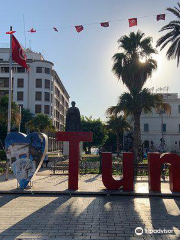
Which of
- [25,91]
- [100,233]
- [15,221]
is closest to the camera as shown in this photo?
[100,233]

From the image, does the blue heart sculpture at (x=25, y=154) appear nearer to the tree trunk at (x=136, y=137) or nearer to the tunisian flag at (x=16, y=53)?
the tunisian flag at (x=16, y=53)

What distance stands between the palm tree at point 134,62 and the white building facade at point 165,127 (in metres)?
30.1

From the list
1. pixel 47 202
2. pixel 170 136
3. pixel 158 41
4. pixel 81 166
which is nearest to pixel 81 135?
pixel 47 202

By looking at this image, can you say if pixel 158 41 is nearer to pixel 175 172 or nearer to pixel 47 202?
pixel 175 172

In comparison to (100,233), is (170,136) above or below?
above

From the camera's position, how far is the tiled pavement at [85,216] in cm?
668

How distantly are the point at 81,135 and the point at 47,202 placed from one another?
356 centimetres

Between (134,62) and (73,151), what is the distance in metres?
16.7

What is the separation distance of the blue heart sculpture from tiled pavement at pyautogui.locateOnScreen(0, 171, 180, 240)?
4.21 feet

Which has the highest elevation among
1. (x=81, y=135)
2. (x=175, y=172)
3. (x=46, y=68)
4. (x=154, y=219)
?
(x=46, y=68)

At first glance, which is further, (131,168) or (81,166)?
(81,166)

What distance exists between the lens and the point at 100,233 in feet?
22.0

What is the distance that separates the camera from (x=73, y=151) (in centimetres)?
1254

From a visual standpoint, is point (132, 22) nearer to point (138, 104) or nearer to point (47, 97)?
point (138, 104)
